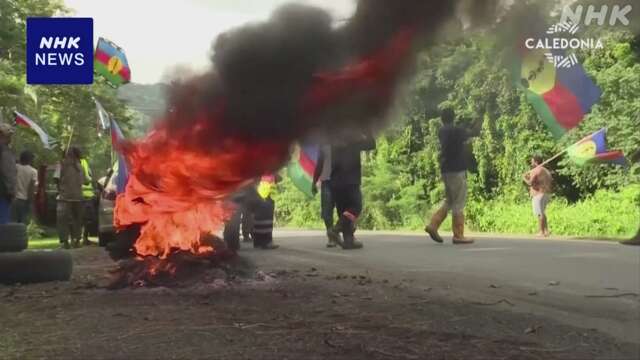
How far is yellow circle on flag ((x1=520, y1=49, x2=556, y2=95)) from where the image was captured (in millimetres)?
11383

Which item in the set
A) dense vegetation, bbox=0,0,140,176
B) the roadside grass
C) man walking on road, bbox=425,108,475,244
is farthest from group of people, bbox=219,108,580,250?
the roadside grass

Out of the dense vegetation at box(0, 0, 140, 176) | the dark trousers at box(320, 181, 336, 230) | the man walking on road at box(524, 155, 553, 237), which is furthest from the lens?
the man walking on road at box(524, 155, 553, 237)

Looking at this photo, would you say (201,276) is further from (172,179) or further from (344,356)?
(344,356)

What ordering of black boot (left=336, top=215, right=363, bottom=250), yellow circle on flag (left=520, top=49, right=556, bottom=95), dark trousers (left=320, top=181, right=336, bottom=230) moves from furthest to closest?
yellow circle on flag (left=520, top=49, right=556, bottom=95) < dark trousers (left=320, top=181, right=336, bottom=230) < black boot (left=336, top=215, right=363, bottom=250)

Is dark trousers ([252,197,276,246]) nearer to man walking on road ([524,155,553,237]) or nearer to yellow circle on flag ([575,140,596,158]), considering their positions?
man walking on road ([524,155,553,237])

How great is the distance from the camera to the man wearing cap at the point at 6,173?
329 inches

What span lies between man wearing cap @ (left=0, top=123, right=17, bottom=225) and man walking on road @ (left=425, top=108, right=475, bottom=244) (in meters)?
5.36

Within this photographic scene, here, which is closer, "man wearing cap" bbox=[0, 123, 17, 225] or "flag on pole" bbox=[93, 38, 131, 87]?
"flag on pole" bbox=[93, 38, 131, 87]

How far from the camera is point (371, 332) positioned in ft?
14.3

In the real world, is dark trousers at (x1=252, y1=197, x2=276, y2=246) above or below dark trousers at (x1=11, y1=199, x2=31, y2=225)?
below

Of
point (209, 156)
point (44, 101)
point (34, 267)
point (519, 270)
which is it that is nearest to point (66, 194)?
point (34, 267)

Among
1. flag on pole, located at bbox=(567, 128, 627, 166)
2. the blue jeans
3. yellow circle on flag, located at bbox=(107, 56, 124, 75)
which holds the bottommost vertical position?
the blue jeans

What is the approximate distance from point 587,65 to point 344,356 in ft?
40.9

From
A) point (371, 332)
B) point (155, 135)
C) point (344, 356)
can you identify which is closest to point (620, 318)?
point (371, 332)
